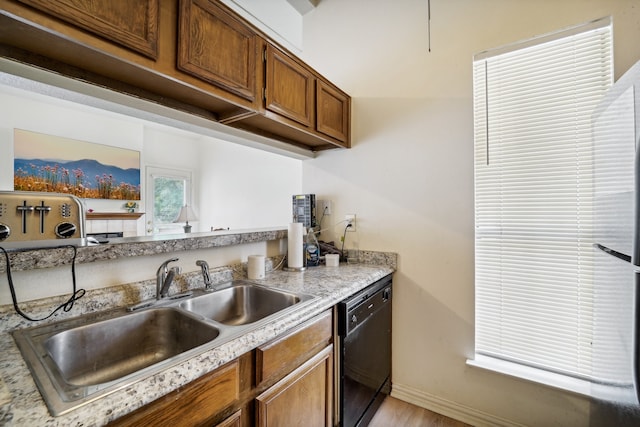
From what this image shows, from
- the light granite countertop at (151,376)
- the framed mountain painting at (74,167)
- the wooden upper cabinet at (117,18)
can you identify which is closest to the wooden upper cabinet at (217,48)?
the wooden upper cabinet at (117,18)

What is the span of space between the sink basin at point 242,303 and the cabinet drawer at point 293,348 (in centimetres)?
15

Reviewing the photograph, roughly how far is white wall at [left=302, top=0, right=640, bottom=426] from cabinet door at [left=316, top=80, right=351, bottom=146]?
102 millimetres

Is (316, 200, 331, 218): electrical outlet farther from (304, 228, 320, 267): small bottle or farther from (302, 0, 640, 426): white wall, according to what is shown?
(304, 228, 320, 267): small bottle

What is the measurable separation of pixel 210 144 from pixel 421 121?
11.9 ft

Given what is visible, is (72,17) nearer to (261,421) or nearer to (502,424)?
(261,421)

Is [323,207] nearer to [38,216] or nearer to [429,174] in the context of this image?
[429,174]

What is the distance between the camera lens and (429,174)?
5.87ft

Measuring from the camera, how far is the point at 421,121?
1.82m

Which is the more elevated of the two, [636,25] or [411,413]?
[636,25]

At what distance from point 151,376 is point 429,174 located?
177cm

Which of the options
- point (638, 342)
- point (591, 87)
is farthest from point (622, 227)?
point (591, 87)

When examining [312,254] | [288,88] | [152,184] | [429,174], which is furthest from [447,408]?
[152,184]

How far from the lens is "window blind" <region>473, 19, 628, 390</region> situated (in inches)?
55.1

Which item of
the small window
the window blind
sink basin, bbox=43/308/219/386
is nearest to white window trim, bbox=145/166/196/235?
the small window
